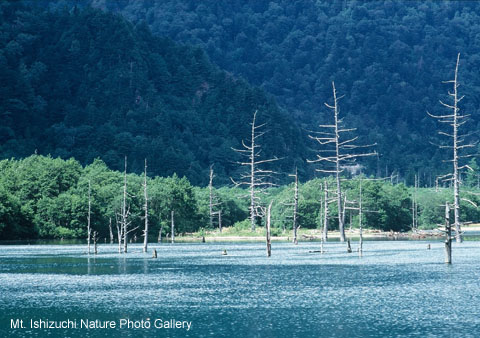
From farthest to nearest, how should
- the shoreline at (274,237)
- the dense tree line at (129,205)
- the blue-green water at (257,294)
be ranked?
the shoreline at (274,237)
the dense tree line at (129,205)
the blue-green water at (257,294)

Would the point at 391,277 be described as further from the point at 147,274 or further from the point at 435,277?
the point at 147,274

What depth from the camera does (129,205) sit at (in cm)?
14050

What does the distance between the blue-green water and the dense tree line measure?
50.5m

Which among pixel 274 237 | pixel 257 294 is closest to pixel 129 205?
pixel 274 237

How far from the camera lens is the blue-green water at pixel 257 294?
46500mm

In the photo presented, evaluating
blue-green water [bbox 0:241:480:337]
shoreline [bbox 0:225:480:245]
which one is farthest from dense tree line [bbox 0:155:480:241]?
blue-green water [bbox 0:241:480:337]

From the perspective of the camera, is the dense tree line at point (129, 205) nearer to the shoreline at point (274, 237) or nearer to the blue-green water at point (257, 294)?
the shoreline at point (274, 237)

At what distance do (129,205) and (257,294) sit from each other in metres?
81.9

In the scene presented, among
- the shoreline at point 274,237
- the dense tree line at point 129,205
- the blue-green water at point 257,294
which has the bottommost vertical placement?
the blue-green water at point 257,294

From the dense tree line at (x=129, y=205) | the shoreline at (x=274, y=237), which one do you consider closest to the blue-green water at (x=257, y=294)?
the dense tree line at (x=129, y=205)

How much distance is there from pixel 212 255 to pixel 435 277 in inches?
1575

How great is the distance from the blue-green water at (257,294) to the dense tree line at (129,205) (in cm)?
5053

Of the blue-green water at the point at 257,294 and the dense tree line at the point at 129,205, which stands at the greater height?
the dense tree line at the point at 129,205

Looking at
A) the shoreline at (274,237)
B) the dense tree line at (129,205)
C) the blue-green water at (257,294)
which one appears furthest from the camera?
the shoreline at (274,237)
